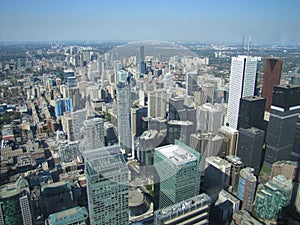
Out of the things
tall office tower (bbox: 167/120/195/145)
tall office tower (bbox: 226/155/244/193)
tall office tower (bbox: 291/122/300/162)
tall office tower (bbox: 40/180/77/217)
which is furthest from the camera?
tall office tower (bbox: 291/122/300/162)

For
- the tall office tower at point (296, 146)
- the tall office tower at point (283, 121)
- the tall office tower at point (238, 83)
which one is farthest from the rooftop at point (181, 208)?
the tall office tower at point (238, 83)

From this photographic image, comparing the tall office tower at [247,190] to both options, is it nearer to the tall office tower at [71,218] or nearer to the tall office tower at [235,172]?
the tall office tower at [235,172]

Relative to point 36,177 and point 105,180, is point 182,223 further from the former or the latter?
point 36,177

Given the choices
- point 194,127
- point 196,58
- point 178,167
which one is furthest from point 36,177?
point 196,58

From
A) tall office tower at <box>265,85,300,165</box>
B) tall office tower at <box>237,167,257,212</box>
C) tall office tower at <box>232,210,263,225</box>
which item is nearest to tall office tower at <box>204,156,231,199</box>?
tall office tower at <box>237,167,257,212</box>

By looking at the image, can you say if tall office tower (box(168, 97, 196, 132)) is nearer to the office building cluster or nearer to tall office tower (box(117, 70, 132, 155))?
the office building cluster

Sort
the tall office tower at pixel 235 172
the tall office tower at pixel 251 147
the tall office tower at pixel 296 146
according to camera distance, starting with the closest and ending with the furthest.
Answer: the tall office tower at pixel 235 172 < the tall office tower at pixel 296 146 < the tall office tower at pixel 251 147

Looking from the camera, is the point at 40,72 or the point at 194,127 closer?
the point at 194,127
